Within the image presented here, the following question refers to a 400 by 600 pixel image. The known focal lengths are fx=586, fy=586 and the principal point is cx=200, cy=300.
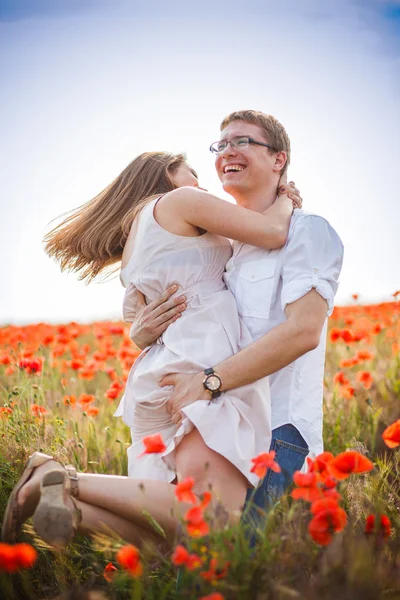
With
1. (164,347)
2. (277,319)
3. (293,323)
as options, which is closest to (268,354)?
(293,323)

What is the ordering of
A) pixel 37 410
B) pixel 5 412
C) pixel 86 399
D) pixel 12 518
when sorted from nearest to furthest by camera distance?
pixel 12 518 → pixel 5 412 → pixel 37 410 → pixel 86 399

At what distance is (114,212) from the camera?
3.10 m

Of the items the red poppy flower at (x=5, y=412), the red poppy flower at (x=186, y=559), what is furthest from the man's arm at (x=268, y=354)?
the red poppy flower at (x=5, y=412)

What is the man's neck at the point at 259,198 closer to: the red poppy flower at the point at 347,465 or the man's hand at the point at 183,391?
the man's hand at the point at 183,391

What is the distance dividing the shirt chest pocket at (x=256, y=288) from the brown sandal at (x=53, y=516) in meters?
1.17

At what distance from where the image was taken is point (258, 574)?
1737mm

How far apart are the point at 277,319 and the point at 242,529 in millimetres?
1170

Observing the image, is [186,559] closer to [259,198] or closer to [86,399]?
[259,198]

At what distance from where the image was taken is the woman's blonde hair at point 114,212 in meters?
3.08

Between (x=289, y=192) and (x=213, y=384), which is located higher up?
(x=289, y=192)

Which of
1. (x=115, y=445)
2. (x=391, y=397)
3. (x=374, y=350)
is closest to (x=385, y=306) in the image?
(x=374, y=350)

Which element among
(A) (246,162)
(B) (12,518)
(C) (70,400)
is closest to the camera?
(B) (12,518)

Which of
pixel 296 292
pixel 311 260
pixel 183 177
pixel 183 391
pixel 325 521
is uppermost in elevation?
pixel 183 177

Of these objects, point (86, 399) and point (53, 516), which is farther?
point (86, 399)
